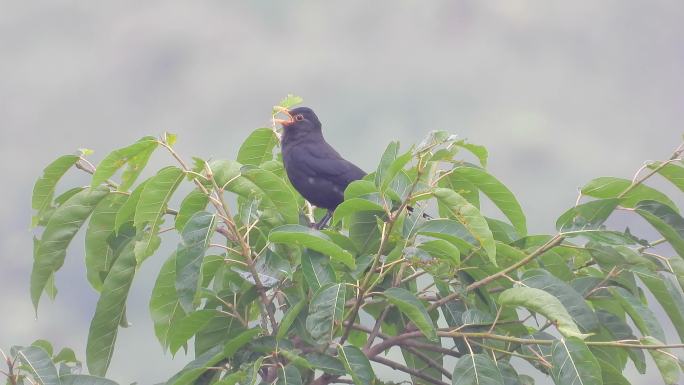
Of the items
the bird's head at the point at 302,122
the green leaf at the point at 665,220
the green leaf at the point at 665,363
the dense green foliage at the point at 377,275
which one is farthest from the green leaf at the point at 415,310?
the bird's head at the point at 302,122

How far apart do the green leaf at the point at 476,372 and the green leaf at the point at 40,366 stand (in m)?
1.67

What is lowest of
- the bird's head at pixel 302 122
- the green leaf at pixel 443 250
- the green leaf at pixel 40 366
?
the green leaf at pixel 40 366

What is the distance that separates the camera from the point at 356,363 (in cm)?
408

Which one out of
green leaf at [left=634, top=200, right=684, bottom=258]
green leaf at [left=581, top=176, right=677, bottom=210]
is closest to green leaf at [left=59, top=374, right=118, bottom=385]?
green leaf at [left=581, top=176, right=677, bottom=210]

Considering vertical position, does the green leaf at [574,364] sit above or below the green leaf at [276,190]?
below

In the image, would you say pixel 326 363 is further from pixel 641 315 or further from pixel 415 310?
pixel 641 315

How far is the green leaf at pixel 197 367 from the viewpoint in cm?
425

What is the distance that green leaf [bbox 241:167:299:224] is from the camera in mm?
4371

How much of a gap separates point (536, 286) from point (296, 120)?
3.79m

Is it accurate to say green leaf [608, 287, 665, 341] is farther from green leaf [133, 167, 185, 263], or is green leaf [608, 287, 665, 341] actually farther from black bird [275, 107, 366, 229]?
black bird [275, 107, 366, 229]

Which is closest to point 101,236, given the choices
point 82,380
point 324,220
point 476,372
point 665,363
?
point 82,380

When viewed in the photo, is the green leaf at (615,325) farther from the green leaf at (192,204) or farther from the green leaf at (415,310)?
the green leaf at (192,204)

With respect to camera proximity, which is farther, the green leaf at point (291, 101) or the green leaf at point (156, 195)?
the green leaf at point (291, 101)

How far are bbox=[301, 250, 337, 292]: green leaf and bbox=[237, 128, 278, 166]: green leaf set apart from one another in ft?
5.25
